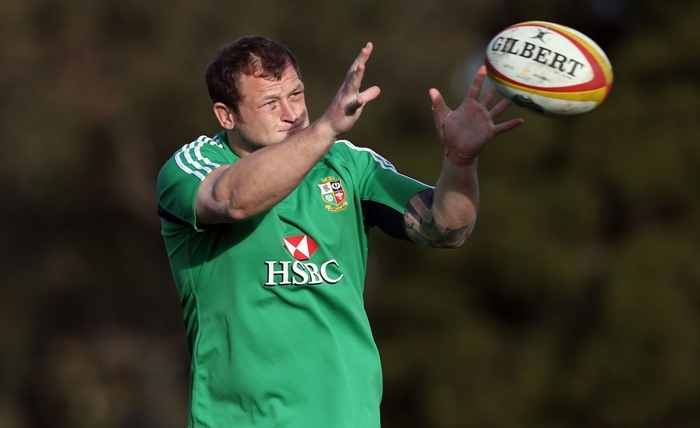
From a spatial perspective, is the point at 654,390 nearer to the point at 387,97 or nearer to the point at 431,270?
the point at 431,270

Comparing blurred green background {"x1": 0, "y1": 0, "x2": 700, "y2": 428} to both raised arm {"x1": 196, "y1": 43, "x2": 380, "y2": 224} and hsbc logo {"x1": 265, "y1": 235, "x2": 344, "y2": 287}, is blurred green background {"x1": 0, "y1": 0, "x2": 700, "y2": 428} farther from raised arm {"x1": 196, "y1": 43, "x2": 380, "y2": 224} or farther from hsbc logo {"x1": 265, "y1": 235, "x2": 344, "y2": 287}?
raised arm {"x1": 196, "y1": 43, "x2": 380, "y2": 224}

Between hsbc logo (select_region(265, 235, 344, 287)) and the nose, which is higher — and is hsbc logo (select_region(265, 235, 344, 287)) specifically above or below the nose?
below

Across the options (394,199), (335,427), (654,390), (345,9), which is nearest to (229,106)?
(394,199)

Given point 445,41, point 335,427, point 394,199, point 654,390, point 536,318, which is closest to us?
point 335,427

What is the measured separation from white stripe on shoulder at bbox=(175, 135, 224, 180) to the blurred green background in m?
13.0

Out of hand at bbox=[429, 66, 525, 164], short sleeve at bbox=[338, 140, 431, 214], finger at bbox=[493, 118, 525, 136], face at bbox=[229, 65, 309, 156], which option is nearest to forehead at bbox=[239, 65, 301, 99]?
face at bbox=[229, 65, 309, 156]

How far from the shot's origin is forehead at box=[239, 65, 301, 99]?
5.13m

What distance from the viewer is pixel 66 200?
2011 cm

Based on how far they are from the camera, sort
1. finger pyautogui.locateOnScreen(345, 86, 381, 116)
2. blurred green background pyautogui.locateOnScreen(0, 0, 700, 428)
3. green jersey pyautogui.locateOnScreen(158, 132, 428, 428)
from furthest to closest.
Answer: blurred green background pyautogui.locateOnScreen(0, 0, 700, 428), green jersey pyautogui.locateOnScreen(158, 132, 428, 428), finger pyautogui.locateOnScreen(345, 86, 381, 116)

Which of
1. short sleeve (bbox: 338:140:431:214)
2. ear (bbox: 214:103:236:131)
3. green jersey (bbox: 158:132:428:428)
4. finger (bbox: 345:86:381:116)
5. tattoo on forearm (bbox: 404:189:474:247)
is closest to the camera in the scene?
finger (bbox: 345:86:381:116)

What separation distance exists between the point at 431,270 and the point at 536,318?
6.21 feet

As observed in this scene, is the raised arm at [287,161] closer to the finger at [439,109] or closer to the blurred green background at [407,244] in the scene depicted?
the finger at [439,109]

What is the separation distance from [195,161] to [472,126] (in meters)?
1.21

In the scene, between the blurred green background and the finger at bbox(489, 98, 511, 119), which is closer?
the finger at bbox(489, 98, 511, 119)
